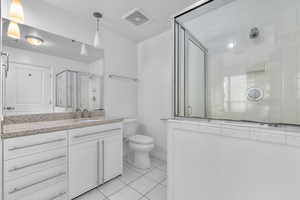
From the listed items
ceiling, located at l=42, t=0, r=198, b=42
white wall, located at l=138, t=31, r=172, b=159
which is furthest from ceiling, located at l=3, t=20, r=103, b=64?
white wall, located at l=138, t=31, r=172, b=159

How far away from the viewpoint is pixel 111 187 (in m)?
1.55

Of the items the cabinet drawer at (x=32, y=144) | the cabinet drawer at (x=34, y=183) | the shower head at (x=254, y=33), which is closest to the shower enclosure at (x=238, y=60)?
the shower head at (x=254, y=33)

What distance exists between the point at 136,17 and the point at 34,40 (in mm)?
1346

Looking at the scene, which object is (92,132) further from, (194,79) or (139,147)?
(194,79)

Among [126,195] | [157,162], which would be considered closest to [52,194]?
[126,195]

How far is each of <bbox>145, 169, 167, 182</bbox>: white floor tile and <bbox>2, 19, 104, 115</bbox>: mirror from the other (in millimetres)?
1290

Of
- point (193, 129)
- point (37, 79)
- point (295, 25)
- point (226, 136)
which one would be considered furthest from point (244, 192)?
point (37, 79)

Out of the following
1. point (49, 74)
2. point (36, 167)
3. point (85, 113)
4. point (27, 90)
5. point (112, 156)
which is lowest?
point (112, 156)

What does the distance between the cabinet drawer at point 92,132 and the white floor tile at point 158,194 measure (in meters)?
0.82

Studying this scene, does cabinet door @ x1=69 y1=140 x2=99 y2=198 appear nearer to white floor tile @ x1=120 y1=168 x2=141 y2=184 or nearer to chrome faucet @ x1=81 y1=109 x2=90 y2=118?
white floor tile @ x1=120 y1=168 x2=141 y2=184

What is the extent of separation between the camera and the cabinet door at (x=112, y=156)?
1597 mm

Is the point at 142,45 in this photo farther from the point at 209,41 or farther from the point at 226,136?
the point at 226,136

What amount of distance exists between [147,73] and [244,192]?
215cm

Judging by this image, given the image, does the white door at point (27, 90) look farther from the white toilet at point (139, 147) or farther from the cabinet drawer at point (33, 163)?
the white toilet at point (139, 147)
